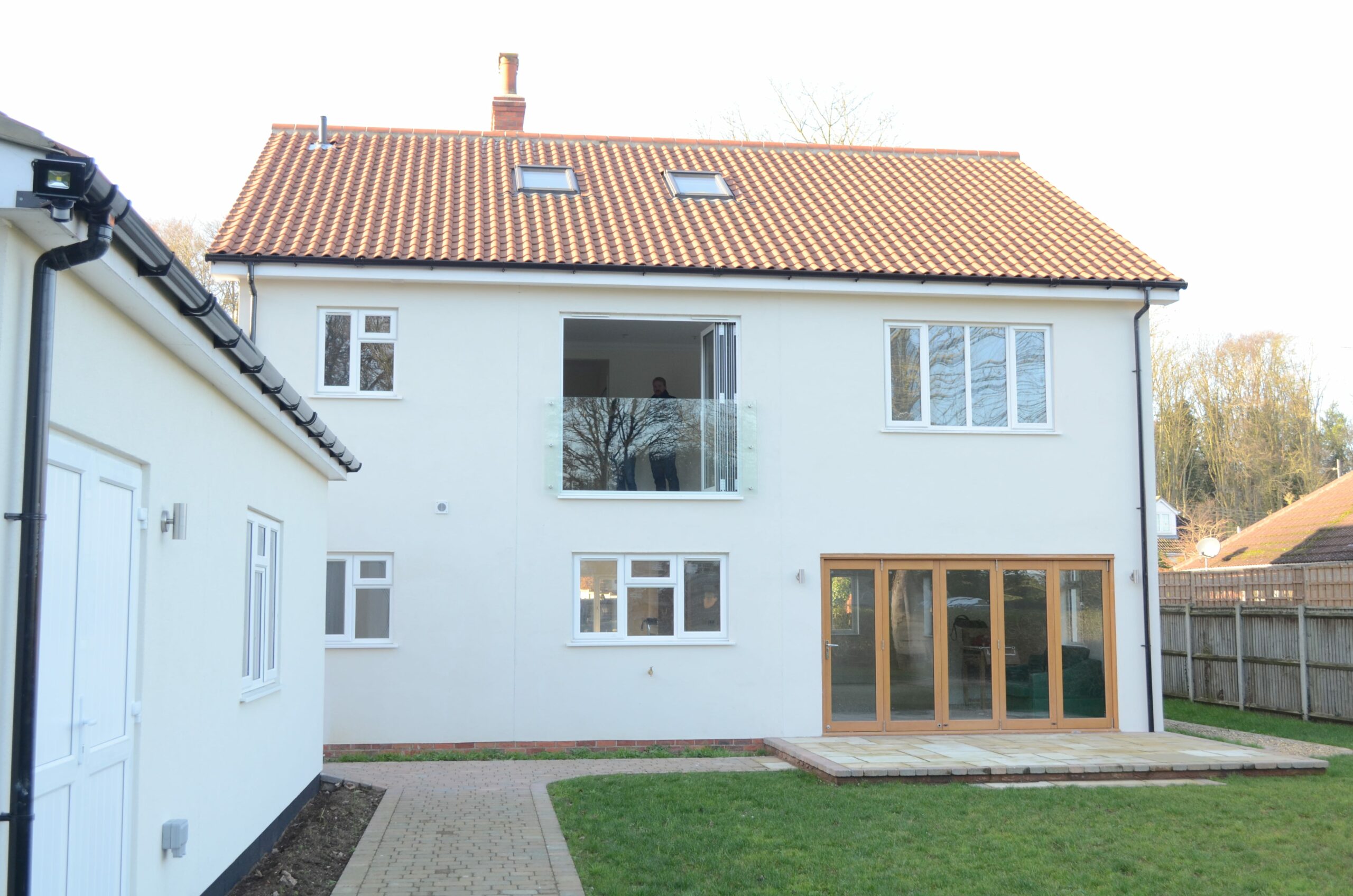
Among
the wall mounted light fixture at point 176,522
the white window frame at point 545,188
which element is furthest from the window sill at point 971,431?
the wall mounted light fixture at point 176,522

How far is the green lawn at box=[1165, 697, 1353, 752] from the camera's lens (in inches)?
612

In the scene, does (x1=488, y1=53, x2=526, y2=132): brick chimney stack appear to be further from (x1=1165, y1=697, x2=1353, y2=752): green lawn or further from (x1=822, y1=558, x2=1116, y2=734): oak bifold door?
(x1=1165, y1=697, x2=1353, y2=752): green lawn

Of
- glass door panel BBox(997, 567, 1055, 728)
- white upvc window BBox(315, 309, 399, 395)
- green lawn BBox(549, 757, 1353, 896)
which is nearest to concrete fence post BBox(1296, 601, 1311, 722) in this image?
glass door panel BBox(997, 567, 1055, 728)

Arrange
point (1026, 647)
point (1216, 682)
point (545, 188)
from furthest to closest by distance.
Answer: point (1216, 682) < point (545, 188) < point (1026, 647)

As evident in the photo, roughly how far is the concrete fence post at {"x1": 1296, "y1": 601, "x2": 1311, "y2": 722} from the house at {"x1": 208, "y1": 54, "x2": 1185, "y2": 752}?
300 cm

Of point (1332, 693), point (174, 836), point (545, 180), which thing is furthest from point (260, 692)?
point (1332, 693)

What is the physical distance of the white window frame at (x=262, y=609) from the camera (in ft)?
27.0

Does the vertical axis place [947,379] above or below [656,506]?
above

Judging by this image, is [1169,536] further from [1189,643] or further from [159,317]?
[159,317]

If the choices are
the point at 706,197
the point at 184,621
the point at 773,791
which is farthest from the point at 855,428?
the point at 184,621

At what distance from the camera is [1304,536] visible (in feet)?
73.9

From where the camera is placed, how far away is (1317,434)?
37375mm

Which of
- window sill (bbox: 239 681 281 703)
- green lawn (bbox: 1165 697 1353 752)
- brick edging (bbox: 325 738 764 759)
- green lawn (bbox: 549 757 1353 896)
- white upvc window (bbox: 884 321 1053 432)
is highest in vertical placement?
white upvc window (bbox: 884 321 1053 432)

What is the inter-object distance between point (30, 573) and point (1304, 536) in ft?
75.2
